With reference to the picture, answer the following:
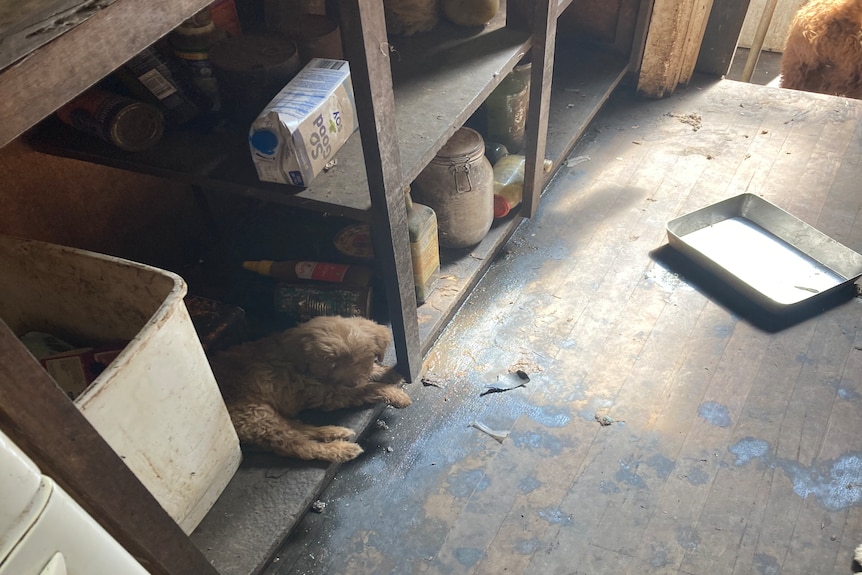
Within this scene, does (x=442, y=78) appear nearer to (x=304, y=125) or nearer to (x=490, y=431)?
(x=304, y=125)

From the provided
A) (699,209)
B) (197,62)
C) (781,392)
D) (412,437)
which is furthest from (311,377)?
(699,209)

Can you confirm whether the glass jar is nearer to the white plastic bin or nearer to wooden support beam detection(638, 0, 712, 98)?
wooden support beam detection(638, 0, 712, 98)

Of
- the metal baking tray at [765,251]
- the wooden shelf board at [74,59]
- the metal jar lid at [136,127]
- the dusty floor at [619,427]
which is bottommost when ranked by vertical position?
the dusty floor at [619,427]

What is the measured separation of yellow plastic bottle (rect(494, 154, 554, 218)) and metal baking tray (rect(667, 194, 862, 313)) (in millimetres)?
413

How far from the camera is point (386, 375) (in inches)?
56.0

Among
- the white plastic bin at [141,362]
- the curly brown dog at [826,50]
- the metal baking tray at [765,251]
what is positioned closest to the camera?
the white plastic bin at [141,362]

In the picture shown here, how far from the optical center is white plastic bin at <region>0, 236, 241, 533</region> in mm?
907

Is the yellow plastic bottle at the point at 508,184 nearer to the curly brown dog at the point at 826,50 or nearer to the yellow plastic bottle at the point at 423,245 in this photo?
the yellow plastic bottle at the point at 423,245

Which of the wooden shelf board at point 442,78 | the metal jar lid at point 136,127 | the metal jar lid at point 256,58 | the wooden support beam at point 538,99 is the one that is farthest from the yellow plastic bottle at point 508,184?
the metal jar lid at point 136,127

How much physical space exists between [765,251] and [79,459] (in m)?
1.64

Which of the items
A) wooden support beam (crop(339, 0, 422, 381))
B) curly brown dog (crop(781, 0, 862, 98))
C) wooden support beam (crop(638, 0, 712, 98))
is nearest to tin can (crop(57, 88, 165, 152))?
wooden support beam (crop(339, 0, 422, 381))

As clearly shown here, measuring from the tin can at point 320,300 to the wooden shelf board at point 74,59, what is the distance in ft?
2.67

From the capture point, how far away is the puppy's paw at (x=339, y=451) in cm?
124

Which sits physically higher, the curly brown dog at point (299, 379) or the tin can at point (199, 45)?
the tin can at point (199, 45)
